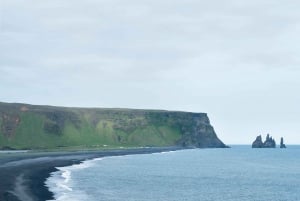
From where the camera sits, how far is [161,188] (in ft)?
315

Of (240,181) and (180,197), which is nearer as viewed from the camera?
(180,197)

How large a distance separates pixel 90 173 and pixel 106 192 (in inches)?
1540

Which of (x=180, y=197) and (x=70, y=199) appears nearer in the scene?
(x=70, y=199)

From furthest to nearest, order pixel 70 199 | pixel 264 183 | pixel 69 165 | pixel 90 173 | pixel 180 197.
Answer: pixel 69 165, pixel 90 173, pixel 264 183, pixel 180 197, pixel 70 199

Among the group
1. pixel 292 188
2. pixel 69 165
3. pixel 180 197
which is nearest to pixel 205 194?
pixel 180 197

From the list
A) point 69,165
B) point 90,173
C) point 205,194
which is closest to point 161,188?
point 205,194

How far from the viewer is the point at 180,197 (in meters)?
83.8

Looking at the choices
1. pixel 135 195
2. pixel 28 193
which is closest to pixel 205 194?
pixel 135 195

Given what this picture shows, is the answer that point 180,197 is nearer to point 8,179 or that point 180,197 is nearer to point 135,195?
point 135,195

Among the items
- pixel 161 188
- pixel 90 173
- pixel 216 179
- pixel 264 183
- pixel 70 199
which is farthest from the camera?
pixel 90 173

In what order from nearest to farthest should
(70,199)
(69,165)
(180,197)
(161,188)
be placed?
(70,199) → (180,197) → (161,188) → (69,165)

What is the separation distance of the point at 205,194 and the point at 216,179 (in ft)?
97.6

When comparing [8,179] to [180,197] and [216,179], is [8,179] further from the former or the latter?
[216,179]

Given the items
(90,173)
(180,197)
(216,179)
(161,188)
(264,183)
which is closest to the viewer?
(180,197)
